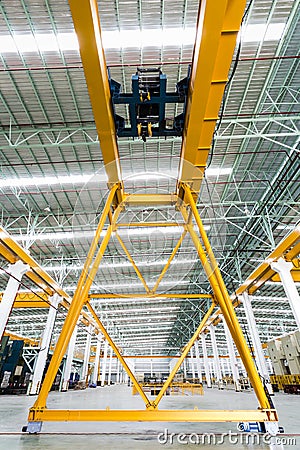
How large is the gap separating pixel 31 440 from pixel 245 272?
20781 mm

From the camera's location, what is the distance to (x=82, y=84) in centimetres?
936

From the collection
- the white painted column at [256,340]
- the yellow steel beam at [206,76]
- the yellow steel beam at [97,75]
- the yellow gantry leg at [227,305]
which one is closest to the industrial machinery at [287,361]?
the white painted column at [256,340]

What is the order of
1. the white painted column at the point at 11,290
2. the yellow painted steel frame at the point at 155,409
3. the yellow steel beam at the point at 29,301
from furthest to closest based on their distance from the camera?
the yellow steel beam at the point at 29,301 < the white painted column at the point at 11,290 < the yellow painted steel frame at the point at 155,409

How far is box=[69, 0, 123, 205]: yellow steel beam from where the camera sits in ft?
12.1

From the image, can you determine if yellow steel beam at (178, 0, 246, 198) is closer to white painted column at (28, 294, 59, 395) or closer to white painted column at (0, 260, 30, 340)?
white painted column at (0, 260, 30, 340)

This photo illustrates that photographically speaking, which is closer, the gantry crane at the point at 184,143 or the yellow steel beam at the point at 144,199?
the gantry crane at the point at 184,143

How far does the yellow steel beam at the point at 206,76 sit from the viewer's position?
379 centimetres

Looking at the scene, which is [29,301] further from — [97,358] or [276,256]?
[276,256]

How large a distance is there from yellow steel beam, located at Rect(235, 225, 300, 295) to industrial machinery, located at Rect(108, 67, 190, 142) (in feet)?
21.0

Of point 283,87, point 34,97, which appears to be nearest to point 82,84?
point 34,97

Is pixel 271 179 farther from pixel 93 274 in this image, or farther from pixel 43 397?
pixel 43 397

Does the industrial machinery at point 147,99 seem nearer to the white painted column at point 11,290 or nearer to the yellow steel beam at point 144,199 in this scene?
the yellow steel beam at point 144,199

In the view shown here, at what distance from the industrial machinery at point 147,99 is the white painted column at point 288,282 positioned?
7.68 m

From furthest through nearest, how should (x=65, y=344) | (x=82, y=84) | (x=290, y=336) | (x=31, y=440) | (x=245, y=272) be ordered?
(x=245, y=272) < (x=290, y=336) < (x=82, y=84) < (x=65, y=344) < (x=31, y=440)
